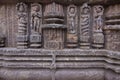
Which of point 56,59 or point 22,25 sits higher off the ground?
point 22,25

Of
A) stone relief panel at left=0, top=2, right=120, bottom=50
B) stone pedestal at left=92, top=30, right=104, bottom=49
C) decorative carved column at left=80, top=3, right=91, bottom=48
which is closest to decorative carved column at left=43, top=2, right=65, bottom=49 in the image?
stone relief panel at left=0, top=2, right=120, bottom=50

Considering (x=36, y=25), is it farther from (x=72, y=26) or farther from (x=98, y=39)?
(x=98, y=39)

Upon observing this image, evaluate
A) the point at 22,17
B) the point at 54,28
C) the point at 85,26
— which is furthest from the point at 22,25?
the point at 85,26

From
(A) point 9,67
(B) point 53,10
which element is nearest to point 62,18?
(B) point 53,10

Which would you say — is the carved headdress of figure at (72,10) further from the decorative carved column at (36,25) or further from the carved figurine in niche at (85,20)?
the decorative carved column at (36,25)

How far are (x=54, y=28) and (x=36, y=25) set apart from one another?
0.35 meters

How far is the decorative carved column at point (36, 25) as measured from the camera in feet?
6.63

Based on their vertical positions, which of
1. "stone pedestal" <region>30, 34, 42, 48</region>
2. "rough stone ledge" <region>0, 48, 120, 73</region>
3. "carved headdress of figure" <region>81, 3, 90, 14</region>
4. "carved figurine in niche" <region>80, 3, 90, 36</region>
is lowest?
"rough stone ledge" <region>0, 48, 120, 73</region>

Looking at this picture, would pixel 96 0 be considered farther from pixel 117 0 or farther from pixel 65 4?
pixel 65 4

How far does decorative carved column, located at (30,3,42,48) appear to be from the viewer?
6.63ft

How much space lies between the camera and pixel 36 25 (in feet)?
6.70

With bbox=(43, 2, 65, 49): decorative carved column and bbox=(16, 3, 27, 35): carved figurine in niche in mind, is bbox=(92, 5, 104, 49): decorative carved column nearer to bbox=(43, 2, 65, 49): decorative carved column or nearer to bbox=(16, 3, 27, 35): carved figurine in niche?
bbox=(43, 2, 65, 49): decorative carved column

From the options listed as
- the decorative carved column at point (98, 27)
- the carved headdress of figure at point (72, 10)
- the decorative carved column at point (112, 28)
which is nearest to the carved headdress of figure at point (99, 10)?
the decorative carved column at point (98, 27)

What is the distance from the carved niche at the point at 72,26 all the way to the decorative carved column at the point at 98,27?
34cm
